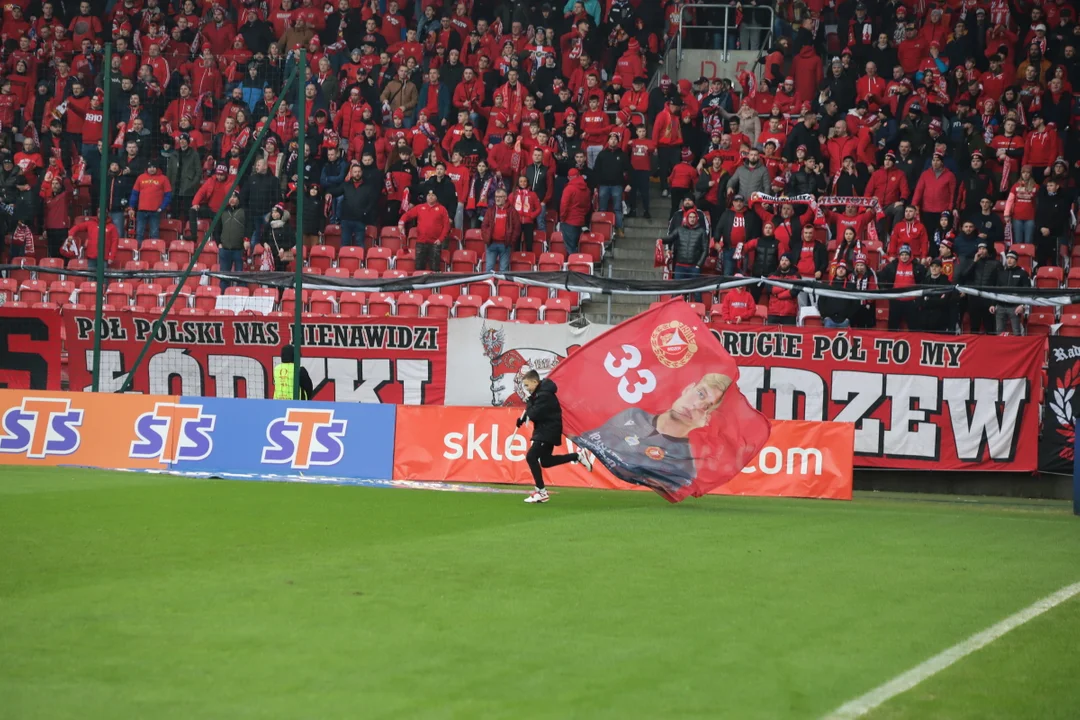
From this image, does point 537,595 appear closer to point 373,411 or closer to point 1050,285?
point 373,411

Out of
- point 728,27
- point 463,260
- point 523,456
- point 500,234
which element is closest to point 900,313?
point 523,456

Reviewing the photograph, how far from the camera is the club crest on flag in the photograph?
54.3 feet

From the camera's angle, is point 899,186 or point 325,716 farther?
point 899,186

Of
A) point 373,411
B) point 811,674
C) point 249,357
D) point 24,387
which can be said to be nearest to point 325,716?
point 811,674

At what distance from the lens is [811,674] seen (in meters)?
6.97

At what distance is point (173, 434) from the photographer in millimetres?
19484

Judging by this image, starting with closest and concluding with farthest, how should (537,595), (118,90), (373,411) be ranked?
(537,595)
(373,411)
(118,90)

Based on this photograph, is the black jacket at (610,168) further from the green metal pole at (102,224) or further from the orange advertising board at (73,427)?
the orange advertising board at (73,427)

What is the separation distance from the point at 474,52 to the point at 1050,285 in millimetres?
14026

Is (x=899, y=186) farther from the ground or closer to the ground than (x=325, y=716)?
farther from the ground

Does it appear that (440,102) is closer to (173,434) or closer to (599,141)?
(599,141)

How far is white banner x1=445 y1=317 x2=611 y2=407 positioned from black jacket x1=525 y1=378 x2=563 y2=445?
4.86 meters

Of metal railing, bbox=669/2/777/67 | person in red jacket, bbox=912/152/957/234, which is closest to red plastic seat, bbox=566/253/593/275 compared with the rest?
person in red jacket, bbox=912/152/957/234

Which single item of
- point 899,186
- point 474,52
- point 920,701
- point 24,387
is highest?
point 474,52
